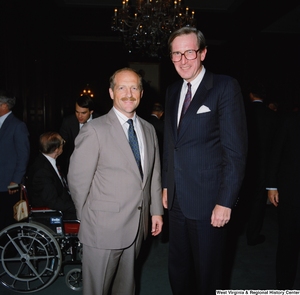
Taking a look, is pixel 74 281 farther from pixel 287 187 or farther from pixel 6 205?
pixel 287 187

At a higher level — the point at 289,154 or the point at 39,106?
the point at 39,106

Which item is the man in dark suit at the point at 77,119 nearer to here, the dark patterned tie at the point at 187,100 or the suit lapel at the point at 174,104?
the suit lapel at the point at 174,104

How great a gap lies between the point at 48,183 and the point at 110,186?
1.02 meters

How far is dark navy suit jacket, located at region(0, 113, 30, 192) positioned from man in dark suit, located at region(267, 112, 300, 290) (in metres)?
2.27

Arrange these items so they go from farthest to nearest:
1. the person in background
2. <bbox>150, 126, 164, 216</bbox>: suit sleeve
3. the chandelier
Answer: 1. the chandelier
2. the person in background
3. <bbox>150, 126, 164, 216</bbox>: suit sleeve

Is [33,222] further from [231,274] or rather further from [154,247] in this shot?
[231,274]

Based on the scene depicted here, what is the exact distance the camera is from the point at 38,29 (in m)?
6.31

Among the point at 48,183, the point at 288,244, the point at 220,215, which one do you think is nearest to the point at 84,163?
the point at 220,215

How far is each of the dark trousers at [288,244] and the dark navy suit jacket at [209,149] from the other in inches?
30.1

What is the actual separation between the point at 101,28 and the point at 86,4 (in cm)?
76

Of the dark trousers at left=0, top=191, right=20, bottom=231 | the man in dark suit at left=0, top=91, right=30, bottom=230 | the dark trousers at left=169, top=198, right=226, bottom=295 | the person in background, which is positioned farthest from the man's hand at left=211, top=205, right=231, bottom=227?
the dark trousers at left=0, top=191, right=20, bottom=231

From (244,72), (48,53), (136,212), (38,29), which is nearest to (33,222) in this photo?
(136,212)

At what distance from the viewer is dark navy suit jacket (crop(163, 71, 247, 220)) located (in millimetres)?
1564

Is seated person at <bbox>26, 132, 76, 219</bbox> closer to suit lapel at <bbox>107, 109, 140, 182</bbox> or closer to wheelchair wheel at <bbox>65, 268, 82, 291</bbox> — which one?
wheelchair wheel at <bbox>65, 268, 82, 291</bbox>
